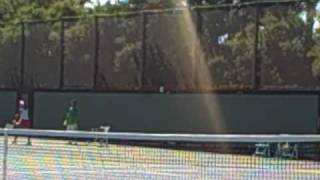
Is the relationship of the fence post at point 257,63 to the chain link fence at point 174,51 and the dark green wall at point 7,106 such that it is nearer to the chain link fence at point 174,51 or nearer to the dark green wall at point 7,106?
the chain link fence at point 174,51

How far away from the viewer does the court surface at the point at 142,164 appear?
8.05 metres

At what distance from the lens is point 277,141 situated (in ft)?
24.9

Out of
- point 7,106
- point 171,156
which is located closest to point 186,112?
point 7,106

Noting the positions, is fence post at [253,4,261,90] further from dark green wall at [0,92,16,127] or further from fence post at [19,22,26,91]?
dark green wall at [0,92,16,127]

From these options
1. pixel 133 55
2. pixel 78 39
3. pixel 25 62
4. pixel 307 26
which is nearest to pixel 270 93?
pixel 307 26

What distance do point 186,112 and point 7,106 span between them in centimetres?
1116

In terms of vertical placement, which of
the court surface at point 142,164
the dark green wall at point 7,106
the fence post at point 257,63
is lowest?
the dark green wall at point 7,106

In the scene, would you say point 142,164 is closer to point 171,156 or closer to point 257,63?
point 171,156

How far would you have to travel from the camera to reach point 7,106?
38969 mm

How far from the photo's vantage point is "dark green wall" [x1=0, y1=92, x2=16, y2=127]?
3869cm

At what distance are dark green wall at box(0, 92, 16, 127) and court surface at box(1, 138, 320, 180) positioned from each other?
29135 mm

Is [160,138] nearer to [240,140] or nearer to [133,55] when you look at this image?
[240,140]

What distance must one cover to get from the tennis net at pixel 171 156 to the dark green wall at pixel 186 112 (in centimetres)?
1900

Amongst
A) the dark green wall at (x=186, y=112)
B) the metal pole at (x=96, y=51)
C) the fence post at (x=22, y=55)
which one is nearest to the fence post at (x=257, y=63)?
the dark green wall at (x=186, y=112)
